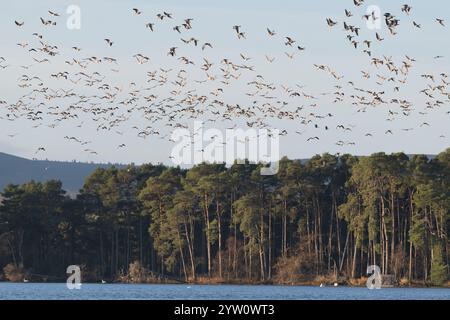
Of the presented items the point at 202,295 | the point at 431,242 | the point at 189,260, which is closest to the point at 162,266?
the point at 189,260

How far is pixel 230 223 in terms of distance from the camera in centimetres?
13738

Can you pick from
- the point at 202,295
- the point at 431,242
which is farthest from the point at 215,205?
the point at 202,295

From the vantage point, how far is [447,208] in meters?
121

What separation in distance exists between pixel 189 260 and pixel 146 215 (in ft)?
21.9

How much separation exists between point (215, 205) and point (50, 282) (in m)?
19.0

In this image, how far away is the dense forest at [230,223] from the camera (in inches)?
4990

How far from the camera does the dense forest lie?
12675 cm

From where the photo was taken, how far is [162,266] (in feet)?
450

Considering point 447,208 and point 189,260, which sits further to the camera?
point 189,260

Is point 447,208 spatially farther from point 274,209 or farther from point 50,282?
point 50,282
